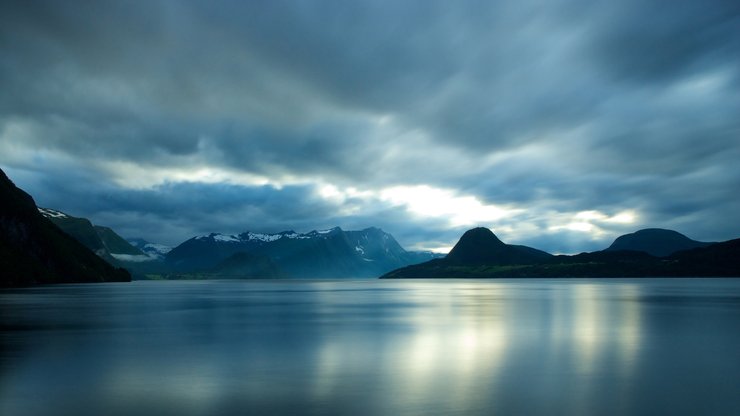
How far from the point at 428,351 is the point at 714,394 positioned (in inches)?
896

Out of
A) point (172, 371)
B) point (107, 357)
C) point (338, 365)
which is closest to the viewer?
point (172, 371)

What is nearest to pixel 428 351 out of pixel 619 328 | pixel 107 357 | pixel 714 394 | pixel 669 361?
pixel 669 361

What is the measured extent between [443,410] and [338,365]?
1480 centimetres

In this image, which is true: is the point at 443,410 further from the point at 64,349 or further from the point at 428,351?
the point at 64,349

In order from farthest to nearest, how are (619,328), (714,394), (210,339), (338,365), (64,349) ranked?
(619,328) → (210,339) → (64,349) → (338,365) → (714,394)

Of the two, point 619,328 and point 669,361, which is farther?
point 619,328

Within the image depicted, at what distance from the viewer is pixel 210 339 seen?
181 feet

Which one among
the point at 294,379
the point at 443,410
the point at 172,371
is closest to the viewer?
the point at 443,410

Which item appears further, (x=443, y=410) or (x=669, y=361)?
(x=669, y=361)

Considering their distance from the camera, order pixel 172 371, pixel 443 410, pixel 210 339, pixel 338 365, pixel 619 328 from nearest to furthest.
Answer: pixel 443 410 < pixel 172 371 < pixel 338 365 < pixel 210 339 < pixel 619 328

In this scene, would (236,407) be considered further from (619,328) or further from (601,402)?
(619,328)

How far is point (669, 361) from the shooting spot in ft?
134

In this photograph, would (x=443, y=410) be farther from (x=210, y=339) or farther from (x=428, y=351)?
(x=210, y=339)

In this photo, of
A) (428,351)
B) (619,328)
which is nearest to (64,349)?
(428,351)
